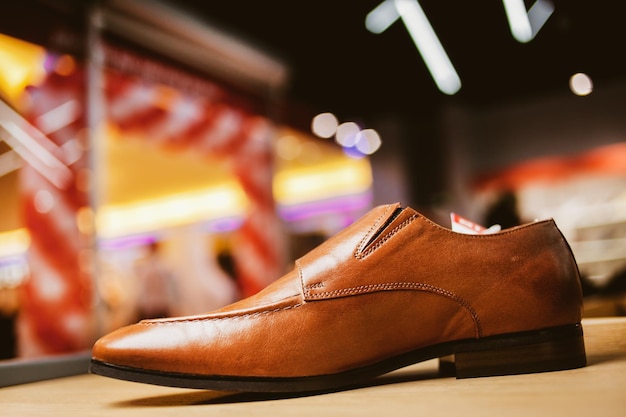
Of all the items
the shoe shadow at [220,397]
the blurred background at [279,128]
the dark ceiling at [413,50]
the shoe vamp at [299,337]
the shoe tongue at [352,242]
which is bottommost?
the shoe shadow at [220,397]

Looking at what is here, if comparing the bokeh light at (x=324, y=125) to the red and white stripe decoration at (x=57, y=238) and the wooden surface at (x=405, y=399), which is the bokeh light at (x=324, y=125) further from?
the wooden surface at (x=405, y=399)

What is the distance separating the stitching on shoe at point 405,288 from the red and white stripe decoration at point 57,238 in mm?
3184

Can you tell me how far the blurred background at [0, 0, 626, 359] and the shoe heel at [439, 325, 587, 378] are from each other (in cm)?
37

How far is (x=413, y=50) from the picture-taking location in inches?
216

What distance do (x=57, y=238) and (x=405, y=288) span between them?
3.31 m

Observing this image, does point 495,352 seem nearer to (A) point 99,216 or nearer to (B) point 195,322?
(B) point 195,322

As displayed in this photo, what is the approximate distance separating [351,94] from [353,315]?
6234 millimetres

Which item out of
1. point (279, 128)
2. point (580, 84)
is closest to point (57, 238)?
point (279, 128)

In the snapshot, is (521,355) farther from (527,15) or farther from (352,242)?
(527,15)

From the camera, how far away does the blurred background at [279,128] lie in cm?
354

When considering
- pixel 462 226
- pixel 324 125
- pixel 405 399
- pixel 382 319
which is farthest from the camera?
pixel 324 125

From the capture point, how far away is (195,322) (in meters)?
0.72

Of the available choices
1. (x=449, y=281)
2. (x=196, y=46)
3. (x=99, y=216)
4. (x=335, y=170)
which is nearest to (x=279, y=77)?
(x=196, y=46)

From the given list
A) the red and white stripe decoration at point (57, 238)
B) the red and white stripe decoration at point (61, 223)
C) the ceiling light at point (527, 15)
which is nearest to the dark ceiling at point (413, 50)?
the ceiling light at point (527, 15)
